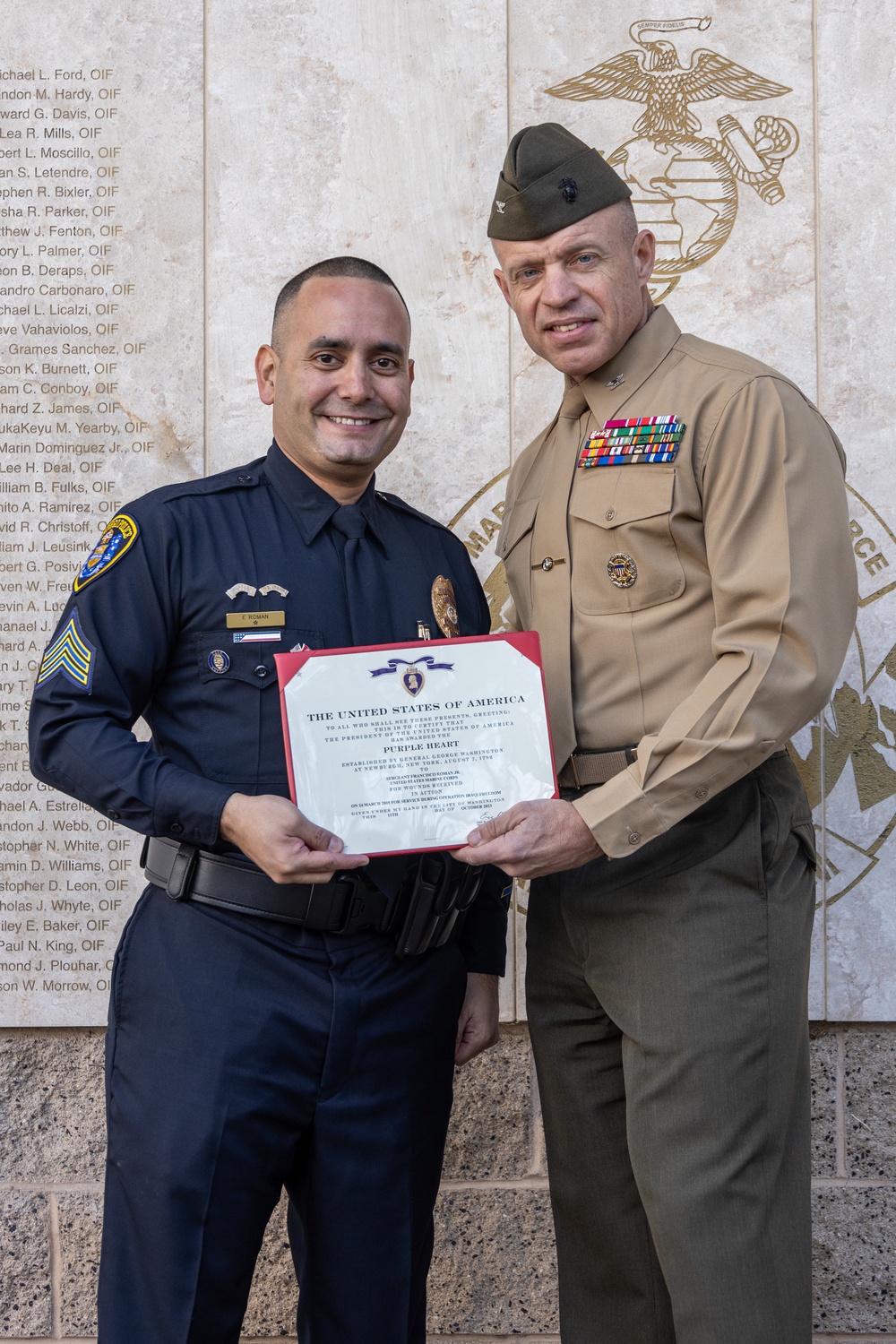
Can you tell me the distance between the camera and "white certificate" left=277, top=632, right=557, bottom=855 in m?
1.87

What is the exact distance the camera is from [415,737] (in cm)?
192

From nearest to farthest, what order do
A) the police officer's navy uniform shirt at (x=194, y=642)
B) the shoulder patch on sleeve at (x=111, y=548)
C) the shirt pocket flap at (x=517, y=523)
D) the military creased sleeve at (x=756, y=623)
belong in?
the military creased sleeve at (x=756, y=623), the police officer's navy uniform shirt at (x=194, y=642), the shoulder patch on sleeve at (x=111, y=548), the shirt pocket flap at (x=517, y=523)

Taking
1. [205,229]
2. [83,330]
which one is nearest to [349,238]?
[205,229]

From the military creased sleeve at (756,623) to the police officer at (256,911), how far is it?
43 centimetres

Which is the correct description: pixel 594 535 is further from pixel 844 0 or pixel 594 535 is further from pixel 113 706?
pixel 844 0

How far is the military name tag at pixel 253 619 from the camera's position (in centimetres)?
209

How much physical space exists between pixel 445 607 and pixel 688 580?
51cm

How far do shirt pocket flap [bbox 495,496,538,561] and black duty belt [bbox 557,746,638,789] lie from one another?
503mm

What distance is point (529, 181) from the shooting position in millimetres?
2166

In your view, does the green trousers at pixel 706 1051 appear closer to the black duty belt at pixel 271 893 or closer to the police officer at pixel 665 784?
→ the police officer at pixel 665 784

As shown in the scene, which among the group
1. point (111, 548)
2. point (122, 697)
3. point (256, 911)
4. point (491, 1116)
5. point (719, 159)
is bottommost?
point (491, 1116)

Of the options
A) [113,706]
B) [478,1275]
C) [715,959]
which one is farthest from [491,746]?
[478,1275]

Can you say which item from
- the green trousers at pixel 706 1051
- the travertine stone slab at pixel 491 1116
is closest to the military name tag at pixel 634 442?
the green trousers at pixel 706 1051

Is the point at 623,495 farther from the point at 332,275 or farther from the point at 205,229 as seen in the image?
the point at 205,229
